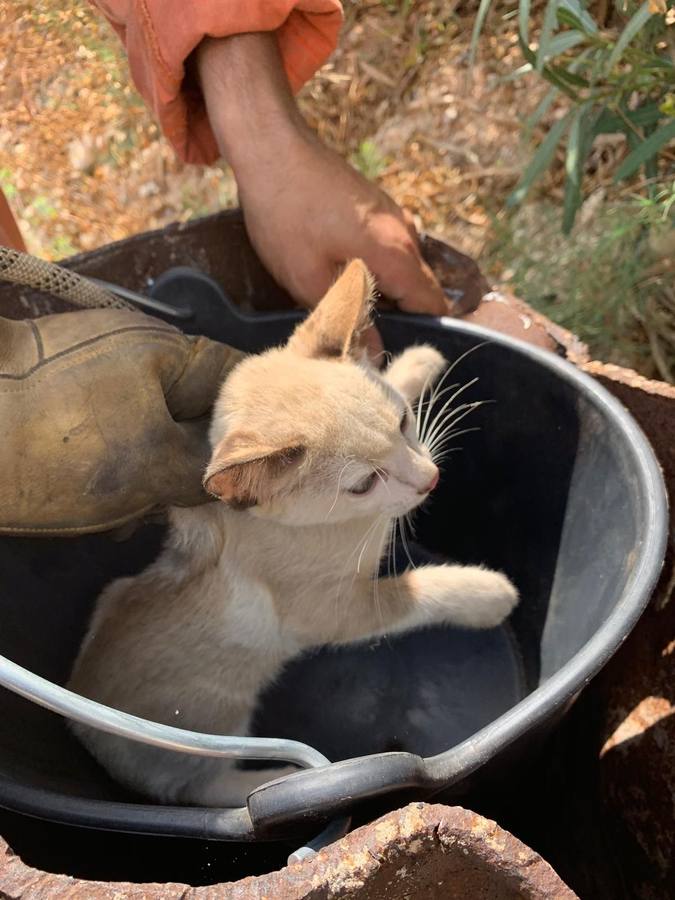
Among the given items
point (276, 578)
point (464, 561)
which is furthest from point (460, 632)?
point (276, 578)

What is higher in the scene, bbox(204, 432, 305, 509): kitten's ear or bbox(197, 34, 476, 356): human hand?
bbox(197, 34, 476, 356): human hand

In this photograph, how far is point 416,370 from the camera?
4.63ft

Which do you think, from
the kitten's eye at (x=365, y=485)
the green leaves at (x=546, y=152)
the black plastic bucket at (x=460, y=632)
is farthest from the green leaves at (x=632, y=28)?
the kitten's eye at (x=365, y=485)

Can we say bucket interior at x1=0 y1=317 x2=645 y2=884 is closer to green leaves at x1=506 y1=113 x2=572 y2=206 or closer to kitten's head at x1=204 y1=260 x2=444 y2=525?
kitten's head at x1=204 y1=260 x2=444 y2=525

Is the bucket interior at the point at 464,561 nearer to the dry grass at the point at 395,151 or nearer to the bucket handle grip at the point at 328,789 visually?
the bucket handle grip at the point at 328,789

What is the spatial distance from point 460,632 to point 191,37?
3.96 ft

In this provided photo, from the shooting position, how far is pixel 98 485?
1094mm

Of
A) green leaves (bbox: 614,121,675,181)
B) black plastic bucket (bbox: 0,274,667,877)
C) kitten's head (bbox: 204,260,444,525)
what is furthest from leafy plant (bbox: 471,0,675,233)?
kitten's head (bbox: 204,260,444,525)

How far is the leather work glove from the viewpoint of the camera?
1021 mm

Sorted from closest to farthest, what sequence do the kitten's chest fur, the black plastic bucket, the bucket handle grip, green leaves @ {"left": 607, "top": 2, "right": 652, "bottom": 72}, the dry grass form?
the bucket handle grip, the black plastic bucket, the kitten's chest fur, green leaves @ {"left": 607, "top": 2, "right": 652, "bottom": 72}, the dry grass

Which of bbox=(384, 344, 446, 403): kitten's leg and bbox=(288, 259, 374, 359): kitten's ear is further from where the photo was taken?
bbox=(384, 344, 446, 403): kitten's leg

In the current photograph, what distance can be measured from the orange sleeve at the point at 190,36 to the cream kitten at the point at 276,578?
1.71ft

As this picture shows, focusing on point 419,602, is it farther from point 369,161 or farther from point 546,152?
point 369,161

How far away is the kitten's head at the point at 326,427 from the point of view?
42.3 inches
